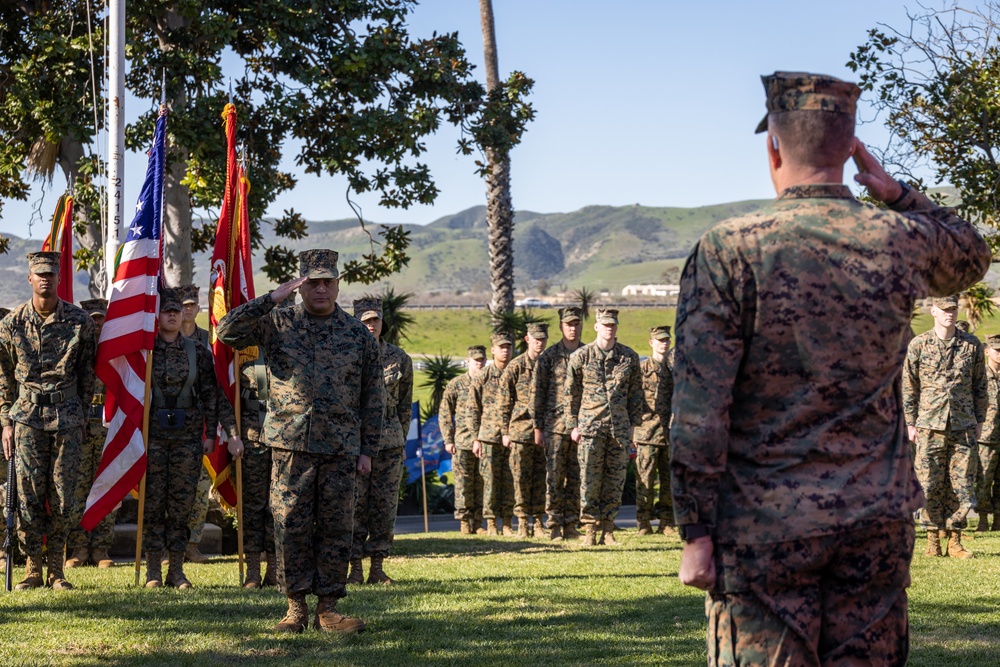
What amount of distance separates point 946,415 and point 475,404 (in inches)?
252

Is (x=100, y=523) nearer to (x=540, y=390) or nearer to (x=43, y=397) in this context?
(x=43, y=397)

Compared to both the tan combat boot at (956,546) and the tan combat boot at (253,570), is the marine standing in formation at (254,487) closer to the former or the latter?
the tan combat boot at (253,570)

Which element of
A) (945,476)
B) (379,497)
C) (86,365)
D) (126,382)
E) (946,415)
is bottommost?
(945,476)

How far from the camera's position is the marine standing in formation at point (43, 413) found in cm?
955

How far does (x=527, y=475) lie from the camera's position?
51.4 feet

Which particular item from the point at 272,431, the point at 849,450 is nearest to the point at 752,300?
the point at 849,450

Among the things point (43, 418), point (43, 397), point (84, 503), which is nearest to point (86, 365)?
point (43, 397)

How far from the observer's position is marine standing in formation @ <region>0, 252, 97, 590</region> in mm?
9555

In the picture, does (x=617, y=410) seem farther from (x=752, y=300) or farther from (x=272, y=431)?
(x=752, y=300)

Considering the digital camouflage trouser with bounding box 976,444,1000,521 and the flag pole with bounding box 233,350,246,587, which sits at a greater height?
the flag pole with bounding box 233,350,246,587

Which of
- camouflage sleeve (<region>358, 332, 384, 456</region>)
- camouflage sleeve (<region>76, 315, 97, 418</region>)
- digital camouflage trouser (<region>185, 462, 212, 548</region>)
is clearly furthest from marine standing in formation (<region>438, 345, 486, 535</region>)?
camouflage sleeve (<region>358, 332, 384, 456</region>)

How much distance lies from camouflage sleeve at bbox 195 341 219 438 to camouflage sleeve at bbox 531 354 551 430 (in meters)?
5.05

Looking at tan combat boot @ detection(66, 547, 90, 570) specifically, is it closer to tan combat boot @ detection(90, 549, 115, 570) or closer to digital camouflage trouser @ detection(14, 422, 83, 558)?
tan combat boot @ detection(90, 549, 115, 570)

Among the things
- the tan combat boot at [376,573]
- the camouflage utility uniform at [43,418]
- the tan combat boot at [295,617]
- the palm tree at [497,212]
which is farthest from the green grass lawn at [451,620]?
the palm tree at [497,212]
